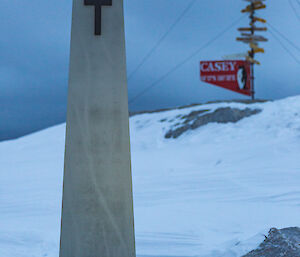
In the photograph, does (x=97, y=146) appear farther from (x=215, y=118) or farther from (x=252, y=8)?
(x=252, y=8)

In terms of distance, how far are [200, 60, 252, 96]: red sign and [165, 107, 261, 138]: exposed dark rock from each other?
5.52 m

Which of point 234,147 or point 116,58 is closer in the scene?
point 116,58

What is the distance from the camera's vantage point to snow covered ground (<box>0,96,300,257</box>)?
461cm

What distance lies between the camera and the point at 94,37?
3.20 meters

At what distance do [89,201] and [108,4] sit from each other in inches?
81.7

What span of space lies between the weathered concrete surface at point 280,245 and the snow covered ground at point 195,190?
221 mm

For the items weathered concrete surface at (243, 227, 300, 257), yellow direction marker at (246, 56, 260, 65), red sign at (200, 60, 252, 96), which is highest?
yellow direction marker at (246, 56, 260, 65)

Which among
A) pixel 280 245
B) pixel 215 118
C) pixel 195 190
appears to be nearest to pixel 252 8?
pixel 215 118

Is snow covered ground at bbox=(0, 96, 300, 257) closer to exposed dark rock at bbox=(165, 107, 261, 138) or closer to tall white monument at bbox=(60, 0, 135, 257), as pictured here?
exposed dark rock at bbox=(165, 107, 261, 138)

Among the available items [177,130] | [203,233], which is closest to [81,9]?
[203,233]

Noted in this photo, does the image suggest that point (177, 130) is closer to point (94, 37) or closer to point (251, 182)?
point (251, 182)

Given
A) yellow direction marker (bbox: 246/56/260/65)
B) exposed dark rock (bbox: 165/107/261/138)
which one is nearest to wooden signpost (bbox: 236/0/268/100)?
yellow direction marker (bbox: 246/56/260/65)

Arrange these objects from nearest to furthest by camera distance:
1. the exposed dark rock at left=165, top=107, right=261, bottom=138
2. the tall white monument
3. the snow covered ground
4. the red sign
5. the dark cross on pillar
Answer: the tall white monument → the dark cross on pillar → the snow covered ground → the exposed dark rock at left=165, top=107, right=261, bottom=138 → the red sign

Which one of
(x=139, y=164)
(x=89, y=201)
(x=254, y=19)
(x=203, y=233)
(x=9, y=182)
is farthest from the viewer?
(x=254, y=19)
